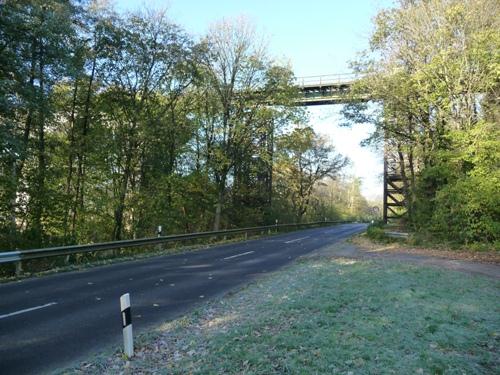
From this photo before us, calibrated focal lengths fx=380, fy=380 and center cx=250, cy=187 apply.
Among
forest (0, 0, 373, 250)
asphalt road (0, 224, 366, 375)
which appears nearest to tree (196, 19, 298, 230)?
forest (0, 0, 373, 250)

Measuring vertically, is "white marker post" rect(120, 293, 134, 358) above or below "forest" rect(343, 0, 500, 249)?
below

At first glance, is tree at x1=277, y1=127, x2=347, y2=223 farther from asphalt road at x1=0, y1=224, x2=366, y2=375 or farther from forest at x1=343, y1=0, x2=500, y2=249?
asphalt road at x1=0, y1=224, x2=366, y2=375

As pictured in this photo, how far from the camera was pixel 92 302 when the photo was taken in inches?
316

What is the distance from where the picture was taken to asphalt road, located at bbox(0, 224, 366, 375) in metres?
A: 5.35

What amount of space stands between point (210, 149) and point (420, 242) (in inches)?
573

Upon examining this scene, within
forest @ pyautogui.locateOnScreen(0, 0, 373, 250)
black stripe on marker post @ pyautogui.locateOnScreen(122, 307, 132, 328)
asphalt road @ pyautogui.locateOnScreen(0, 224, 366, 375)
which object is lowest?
asphalt road @ pyautogui.locateOnScreen(0, 224, 366, 375)

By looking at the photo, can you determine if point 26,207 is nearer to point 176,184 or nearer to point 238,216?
point 176,184

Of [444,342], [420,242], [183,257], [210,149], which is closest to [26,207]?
[183,257]

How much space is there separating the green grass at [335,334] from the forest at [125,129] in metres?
→ 10.1

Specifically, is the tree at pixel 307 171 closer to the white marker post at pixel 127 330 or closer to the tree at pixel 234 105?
the tree at pixel 234 105

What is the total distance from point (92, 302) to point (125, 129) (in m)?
15.1

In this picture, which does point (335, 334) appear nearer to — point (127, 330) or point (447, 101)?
point (127, 330)

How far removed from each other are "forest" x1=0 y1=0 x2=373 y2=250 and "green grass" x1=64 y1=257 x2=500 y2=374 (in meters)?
10.1

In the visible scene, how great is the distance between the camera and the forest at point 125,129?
14.3m
